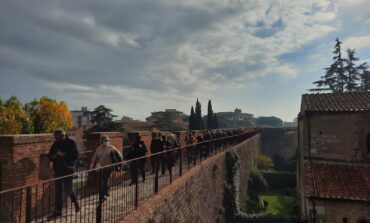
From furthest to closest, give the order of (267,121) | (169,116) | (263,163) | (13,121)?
1. (267,121)
2. (169,116)
3. (263,163)
4. (13,121)

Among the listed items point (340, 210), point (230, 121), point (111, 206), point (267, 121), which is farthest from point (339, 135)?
point (267, 121)

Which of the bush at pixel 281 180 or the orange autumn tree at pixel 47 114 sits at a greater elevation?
the orange autumn tree at pixel 47 114

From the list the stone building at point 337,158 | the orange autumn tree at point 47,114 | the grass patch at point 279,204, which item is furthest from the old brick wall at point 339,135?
the orange autumn tree at point 47,114

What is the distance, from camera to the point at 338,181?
14.3 metres

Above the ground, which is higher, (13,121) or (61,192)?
(13,121)

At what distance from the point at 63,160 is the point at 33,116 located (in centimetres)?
4904

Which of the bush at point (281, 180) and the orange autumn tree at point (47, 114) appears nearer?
the bush at point (281, 180)

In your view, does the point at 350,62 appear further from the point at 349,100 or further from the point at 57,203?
the point at 57,203

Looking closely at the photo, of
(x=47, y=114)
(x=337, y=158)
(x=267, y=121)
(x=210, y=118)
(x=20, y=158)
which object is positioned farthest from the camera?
(x=267, y=121)

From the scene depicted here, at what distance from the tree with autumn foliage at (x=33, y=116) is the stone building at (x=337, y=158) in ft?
106

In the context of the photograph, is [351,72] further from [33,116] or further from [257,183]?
[33,116]

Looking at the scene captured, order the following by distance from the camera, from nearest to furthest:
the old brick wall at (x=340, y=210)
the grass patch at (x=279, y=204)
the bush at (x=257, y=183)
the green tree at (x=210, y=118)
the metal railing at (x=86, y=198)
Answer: the metal railing at (x=86, y=198)
the old brick wall at (x=340, y=210)
the grass patch at (x=279, y=204)
the bush at (x=257, y=183)
the green tree at (x=210, y=118)

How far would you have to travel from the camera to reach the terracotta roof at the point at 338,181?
13.2 meters

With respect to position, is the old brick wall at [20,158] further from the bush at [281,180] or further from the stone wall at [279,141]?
the stone wall at [279,141]
